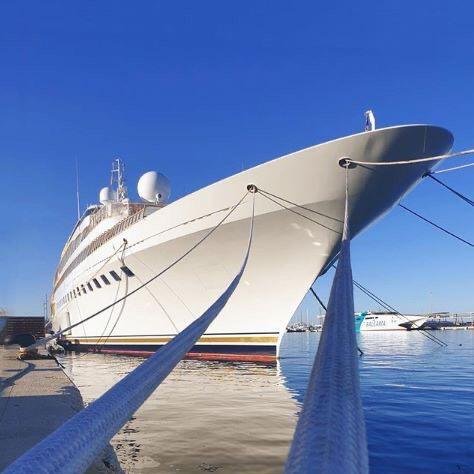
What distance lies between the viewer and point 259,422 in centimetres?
937

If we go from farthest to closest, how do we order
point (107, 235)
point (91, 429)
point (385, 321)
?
Result: point (385, 321) → point (107, 235) → point (91, 429)

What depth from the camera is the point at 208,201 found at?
15055 millimetres

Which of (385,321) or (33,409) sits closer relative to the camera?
(33,409)

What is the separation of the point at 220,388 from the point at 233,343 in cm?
367

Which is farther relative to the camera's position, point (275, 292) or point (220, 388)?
point (275, 292)

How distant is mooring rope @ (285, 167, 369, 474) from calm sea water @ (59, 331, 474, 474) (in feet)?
16.3

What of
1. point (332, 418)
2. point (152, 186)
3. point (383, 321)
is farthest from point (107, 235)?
point (383, 321)

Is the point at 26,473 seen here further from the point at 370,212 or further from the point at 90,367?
the point at 90,367

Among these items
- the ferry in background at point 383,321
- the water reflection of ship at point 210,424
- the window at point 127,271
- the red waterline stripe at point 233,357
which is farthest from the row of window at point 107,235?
the ferry in background at point 383,321

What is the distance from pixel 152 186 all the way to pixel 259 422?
18.3 metres

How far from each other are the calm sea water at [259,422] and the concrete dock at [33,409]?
93 centimetres

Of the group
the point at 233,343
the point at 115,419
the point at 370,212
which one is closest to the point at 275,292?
the point at 233,343

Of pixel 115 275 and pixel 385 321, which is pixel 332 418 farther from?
pixel 385 321

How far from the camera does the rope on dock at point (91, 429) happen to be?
182cm
